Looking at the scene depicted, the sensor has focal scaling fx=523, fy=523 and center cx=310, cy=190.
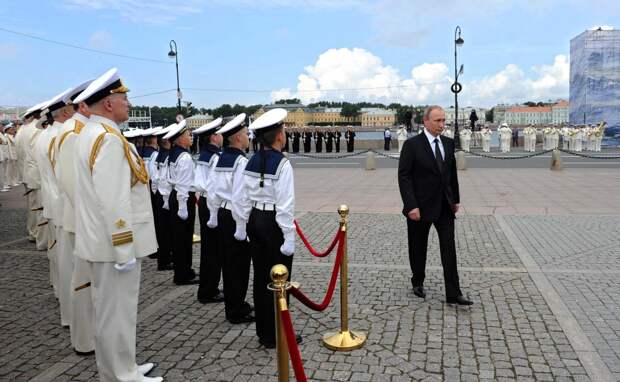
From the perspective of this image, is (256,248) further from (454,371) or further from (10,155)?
(10,155)

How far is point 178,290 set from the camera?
21.3ft

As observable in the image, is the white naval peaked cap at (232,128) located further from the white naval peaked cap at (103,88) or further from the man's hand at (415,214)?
the man's hand at (415,214)

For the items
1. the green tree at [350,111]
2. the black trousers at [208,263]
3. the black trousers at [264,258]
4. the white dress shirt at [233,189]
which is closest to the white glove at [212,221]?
the white dress shirt at [233,189]

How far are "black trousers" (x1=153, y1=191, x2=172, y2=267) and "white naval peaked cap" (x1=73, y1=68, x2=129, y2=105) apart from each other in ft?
12.1

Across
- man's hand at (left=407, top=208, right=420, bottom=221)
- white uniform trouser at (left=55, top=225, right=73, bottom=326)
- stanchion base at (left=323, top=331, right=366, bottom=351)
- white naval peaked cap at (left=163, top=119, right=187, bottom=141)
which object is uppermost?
white naval peaked cap at (left=163, top=119, right=187, bottom=141)

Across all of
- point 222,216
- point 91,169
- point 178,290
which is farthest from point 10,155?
point 91,169

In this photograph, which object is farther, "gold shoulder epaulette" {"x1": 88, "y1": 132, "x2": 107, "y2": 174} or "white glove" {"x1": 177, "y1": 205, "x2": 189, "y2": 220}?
"white glove" {"x1": 177, "y1": 205, "x2": 189, "y2": 220}

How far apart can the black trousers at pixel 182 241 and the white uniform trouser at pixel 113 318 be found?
2.82 meters

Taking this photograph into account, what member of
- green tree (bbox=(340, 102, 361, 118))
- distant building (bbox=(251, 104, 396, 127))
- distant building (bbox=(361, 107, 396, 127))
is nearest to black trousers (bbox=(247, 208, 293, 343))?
distant building (bbox=(251, 104, 396, 127))

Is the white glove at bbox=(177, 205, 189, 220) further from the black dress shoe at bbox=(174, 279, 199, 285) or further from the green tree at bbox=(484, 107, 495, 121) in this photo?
the green tree at bbox=(484, 107, 495, 121)

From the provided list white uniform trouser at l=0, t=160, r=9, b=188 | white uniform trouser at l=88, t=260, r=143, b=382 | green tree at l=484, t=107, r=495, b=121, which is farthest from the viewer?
green tree at l=484, t=107, r=495, b=121

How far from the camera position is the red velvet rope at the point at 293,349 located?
2.71 m

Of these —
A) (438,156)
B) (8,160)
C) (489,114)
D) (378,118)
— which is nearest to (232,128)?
(438,156)

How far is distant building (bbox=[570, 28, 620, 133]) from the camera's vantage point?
3422 cm
